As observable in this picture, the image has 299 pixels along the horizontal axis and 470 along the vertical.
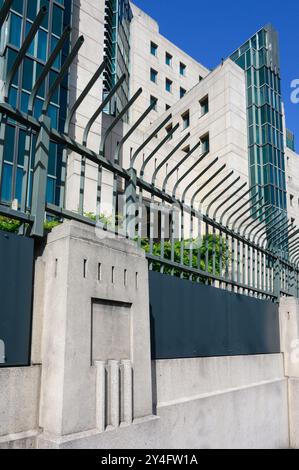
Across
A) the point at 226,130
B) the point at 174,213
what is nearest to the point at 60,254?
the point at 174,213

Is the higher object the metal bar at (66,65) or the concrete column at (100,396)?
the metal bar at (66,65)

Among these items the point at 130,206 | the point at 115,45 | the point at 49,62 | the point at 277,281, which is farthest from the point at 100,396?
the point at 115,45

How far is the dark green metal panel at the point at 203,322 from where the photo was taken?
5023 mm

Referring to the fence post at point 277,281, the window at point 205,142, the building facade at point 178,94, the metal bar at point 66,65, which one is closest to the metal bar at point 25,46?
the metal bar at point 66,65

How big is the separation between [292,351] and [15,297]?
6.19 metres

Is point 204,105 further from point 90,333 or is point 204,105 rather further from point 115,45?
point 90,333

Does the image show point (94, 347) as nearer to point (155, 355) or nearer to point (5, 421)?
point (5, 421)

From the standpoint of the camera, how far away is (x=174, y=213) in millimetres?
5762

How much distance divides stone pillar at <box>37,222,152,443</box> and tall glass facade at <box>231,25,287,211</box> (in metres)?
33.5

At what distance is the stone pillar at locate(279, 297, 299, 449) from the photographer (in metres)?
7.52

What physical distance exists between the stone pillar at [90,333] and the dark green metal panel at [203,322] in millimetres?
696

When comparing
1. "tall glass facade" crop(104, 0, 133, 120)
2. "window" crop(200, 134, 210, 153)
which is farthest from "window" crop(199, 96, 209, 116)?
"tall glass facade" crop(104, 0, 133, 120)

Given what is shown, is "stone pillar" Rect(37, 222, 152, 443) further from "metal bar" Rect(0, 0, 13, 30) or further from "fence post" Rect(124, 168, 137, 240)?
"metal bar" Rect(0, 0, 13, 30)

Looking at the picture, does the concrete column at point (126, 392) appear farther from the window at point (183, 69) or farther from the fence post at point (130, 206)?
the window at point (183, 69)
